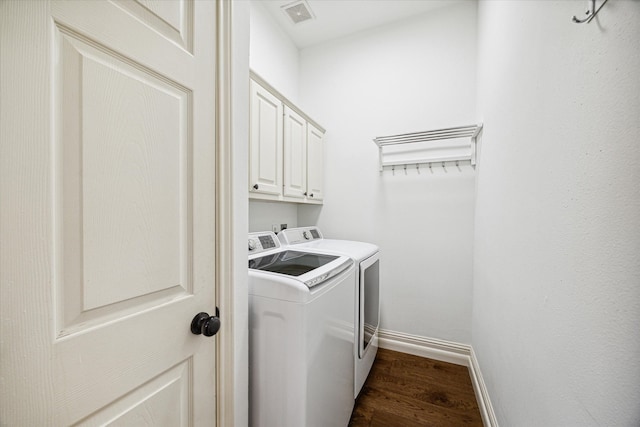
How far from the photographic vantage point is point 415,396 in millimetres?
1736

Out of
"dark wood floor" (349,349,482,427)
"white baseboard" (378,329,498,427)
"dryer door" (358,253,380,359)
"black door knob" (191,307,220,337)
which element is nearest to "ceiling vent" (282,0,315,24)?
"dryer door" (358,253,380,359)

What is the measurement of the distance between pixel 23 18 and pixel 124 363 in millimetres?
742

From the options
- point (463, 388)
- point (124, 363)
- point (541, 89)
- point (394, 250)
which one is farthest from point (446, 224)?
point (124, 363)

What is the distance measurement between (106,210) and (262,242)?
1199mm

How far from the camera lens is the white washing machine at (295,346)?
1.01 metres

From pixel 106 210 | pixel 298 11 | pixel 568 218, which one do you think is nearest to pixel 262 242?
pixel 106 210

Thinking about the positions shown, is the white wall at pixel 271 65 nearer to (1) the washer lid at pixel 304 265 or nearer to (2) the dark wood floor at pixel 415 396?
(1) the washer lid at pixel 304 265

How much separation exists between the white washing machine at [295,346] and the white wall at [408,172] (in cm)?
120

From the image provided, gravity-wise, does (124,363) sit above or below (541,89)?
below

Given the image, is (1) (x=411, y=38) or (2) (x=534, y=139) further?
(1) (x=411, y=38)

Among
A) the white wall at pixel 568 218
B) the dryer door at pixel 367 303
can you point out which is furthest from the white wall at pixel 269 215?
the white wall at pixel 568 218

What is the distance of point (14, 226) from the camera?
458 millimetres

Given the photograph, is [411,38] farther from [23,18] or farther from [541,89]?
[23,18]

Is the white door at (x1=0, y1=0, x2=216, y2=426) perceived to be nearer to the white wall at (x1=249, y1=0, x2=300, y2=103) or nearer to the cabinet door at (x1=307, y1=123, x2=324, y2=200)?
the white wall at (x1=249, y1=0, x2=300, y2=103)
